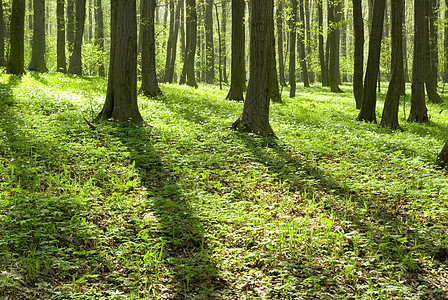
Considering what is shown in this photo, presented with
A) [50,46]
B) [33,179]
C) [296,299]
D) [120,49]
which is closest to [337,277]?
[296,299]

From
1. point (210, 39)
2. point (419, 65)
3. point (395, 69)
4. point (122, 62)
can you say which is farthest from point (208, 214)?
point (210, 39)

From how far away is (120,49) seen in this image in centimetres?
952

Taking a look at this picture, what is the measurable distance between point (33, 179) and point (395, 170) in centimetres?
675

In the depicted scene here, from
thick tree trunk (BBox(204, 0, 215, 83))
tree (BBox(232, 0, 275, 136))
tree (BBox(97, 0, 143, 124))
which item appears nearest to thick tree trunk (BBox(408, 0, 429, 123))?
tree (BBox(232, 0, 275, 136))

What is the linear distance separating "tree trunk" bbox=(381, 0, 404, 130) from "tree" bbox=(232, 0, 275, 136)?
474 cm

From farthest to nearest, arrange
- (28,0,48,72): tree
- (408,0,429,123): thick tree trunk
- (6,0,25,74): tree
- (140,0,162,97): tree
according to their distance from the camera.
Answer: (28,0,48,72): tree, (140,0,162,97): tree, (6,0,25,74): tree, (408,0,429,123): thick tree trunk

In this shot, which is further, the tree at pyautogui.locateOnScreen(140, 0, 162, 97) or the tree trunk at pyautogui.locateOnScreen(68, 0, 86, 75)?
the tree trunk at pyautogui.locateOnScreen(68, 0, 86, 75)

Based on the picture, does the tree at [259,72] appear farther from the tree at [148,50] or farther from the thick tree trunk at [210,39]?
the thick tree trunk at [210,39]

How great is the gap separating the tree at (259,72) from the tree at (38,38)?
1166 centimetres

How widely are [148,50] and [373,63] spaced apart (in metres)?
8.30

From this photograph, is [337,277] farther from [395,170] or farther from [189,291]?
[395,170]

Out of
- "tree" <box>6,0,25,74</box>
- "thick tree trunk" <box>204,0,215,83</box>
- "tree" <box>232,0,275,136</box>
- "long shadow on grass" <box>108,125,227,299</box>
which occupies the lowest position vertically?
"long shadow on grass" <box>108,125,227,299</box>

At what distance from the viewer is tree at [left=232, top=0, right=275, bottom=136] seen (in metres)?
9.83

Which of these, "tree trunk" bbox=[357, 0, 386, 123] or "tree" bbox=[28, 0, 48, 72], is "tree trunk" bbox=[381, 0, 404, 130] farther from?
"tree" bbox=[28, 0, 48, 72]
